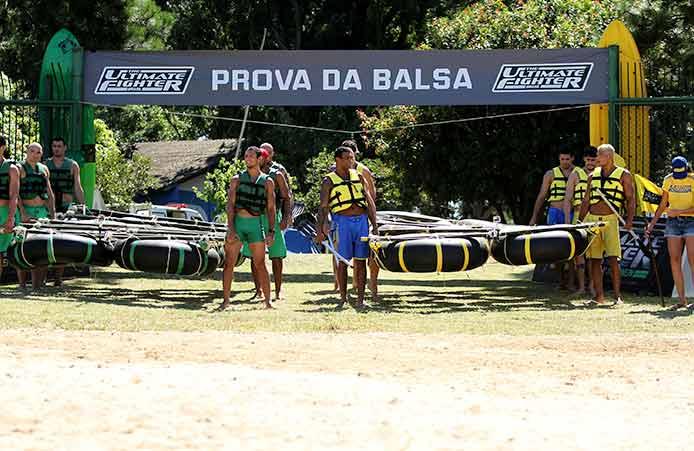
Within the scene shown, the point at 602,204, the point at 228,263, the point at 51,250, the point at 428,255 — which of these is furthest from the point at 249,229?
the point at 602,204

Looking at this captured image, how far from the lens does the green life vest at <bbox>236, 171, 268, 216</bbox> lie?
13.9m

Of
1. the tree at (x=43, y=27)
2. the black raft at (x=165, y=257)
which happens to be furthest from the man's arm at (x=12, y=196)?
the tree at (x=43, y=27)

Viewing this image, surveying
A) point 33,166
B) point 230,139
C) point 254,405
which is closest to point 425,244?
point 33,166

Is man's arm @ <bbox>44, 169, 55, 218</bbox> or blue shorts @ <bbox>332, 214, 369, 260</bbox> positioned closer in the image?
blue shorts @ <bbox>332, 214, 369, 260</bbox>

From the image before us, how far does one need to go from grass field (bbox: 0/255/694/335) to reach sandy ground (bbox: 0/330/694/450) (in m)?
0.85

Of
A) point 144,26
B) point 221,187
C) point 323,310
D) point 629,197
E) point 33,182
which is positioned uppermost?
point 144,26

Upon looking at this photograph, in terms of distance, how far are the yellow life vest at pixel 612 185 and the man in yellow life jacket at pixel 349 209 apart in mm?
2806

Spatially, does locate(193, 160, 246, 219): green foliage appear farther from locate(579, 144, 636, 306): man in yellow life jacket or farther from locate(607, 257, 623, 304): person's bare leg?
locate(607, 257, 623, 304): person's bare leg

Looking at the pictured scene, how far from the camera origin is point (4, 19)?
107 feet

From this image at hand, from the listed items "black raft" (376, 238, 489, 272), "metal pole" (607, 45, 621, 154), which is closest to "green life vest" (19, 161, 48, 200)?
"black raft" (376, 238, 489, 272)

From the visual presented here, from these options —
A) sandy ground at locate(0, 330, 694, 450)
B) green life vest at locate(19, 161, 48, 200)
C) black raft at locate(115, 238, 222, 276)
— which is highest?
green life vest at locate(19, 161, 48, 200)

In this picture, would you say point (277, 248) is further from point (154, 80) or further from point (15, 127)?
point (15, 127)

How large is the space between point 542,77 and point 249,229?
643 cm

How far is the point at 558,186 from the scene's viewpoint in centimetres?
1667
